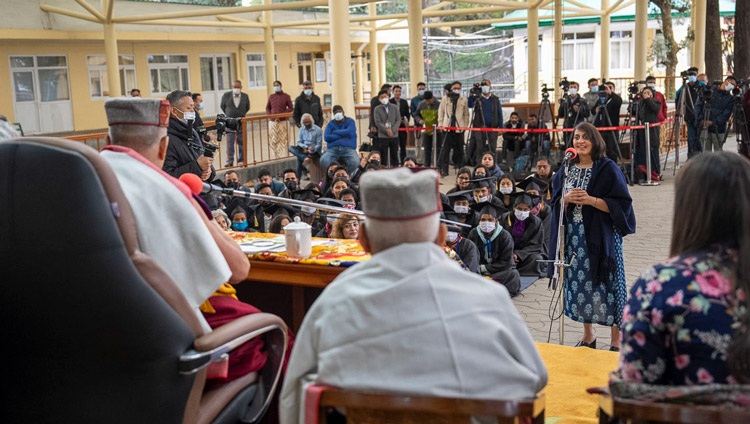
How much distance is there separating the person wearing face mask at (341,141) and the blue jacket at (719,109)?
212 inches

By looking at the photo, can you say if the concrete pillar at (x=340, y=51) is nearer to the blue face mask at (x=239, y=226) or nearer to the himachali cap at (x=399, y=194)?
the blue face mask at (x=239, y=226)

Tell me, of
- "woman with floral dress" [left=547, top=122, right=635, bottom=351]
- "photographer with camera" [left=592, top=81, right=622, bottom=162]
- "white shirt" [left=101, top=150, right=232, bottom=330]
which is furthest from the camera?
"photographer with camera" [left=592, top=81, right=622, bottom=162]

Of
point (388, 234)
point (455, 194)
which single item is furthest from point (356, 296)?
point (455, 194)

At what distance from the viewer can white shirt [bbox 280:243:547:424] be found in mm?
1929

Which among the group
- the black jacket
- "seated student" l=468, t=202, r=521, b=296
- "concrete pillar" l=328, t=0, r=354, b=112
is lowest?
"seated student" l=468, t=202, r=521, b=296

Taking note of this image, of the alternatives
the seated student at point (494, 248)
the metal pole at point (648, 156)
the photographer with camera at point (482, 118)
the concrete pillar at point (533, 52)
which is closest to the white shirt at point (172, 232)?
the seated student at point (494, 248)

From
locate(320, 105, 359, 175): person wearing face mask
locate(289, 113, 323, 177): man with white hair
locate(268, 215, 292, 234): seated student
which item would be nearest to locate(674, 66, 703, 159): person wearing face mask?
locate(320, 105, 359, 175): person wearing face mask

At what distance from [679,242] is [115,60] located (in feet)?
57.8

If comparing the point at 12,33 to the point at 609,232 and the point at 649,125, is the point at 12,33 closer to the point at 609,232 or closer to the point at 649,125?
the point at 649,125

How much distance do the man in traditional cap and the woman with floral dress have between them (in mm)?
2954

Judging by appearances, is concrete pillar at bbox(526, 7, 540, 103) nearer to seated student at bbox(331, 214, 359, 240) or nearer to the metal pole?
the metal pole

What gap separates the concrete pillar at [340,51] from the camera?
11.4 meters

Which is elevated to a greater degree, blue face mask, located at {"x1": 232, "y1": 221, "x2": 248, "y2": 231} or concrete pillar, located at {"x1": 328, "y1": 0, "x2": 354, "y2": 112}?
concrete pillar, located at {"x1": 328, "y1": 0, "x2": 354, "y2": 112}

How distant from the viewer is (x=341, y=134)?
40.4 feet
